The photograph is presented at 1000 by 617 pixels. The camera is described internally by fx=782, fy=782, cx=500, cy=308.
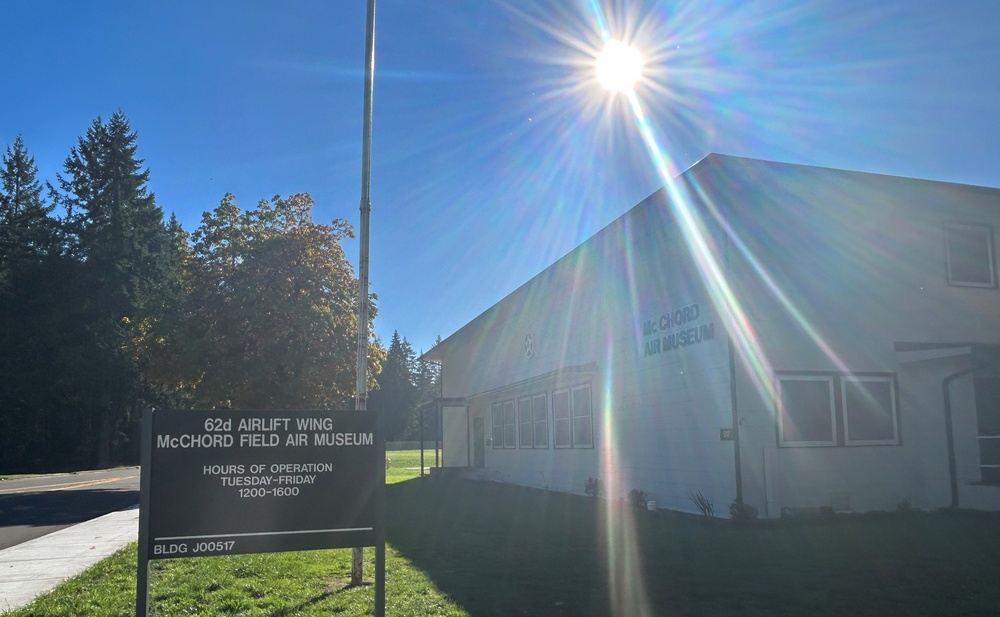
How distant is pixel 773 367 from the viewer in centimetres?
1316

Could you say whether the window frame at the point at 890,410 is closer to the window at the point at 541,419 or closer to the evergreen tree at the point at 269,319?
the window at the point at 541,419

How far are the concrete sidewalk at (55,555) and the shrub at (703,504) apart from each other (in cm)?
939

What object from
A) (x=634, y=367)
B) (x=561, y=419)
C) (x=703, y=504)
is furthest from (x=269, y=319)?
(x=703, y=504)

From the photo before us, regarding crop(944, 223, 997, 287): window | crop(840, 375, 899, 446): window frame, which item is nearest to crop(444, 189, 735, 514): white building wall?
crop(840, 375, 899, 446): window frame

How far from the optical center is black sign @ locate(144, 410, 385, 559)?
601cm

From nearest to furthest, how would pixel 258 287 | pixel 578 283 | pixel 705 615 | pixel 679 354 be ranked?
1. pixel 705 615
2. pixel 679 354
3. pixel 578 283
4. pixel 258 287

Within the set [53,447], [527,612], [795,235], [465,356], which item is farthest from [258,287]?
[53,447]

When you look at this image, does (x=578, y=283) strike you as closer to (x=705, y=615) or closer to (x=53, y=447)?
(x=705, y=615)

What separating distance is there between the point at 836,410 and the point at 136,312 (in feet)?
86.9

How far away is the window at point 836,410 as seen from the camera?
43.5ft

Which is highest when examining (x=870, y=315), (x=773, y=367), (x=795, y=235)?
(x=795, y=235)

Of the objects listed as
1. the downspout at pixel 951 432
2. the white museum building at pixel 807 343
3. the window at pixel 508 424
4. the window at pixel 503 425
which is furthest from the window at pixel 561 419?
the downspout at pixel 951 432

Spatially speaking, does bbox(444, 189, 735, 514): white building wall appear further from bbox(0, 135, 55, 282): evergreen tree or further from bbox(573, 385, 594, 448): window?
bbox(0, 135, 55, 282): evergreen tree

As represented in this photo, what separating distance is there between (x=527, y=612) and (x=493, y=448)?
20224 mm
